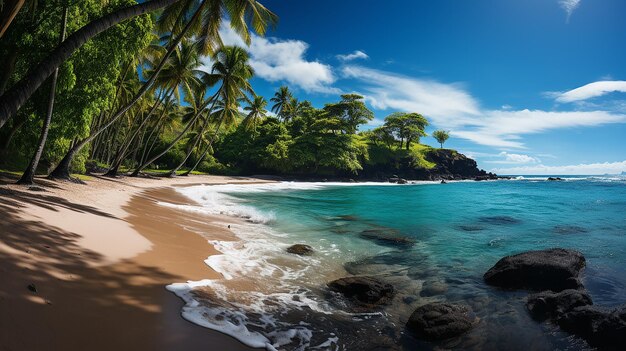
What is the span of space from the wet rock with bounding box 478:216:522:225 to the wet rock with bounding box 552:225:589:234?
2088mm

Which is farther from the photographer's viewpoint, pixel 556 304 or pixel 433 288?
pixel 433 288

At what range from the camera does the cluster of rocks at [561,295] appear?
4.71 meters

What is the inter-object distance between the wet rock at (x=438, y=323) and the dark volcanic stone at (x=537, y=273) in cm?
255

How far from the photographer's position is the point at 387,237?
12.4 meters

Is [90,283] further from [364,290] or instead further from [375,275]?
[375,275]

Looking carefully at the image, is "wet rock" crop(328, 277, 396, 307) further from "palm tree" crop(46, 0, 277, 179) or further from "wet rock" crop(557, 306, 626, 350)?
"palm tree" crop(46, 0, 277, 179)

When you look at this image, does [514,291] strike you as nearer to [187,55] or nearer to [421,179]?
[187,55]

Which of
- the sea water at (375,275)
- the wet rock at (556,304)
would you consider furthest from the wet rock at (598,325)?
the wet rock at (556,304)

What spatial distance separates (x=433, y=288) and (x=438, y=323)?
233 cm

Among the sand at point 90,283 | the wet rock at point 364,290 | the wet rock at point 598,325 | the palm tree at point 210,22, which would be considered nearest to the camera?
the sand at point 90,283

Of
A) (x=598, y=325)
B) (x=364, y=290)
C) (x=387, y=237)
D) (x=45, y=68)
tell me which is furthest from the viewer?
(x=387, y=237)

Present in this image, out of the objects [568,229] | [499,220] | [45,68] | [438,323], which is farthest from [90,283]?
[499,220]

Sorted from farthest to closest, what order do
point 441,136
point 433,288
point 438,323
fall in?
1. point 441,136
2. point 433,288
3. point 438,323

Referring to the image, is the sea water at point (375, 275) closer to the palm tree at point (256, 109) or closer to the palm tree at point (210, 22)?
the palm tree at point (210, 22)
